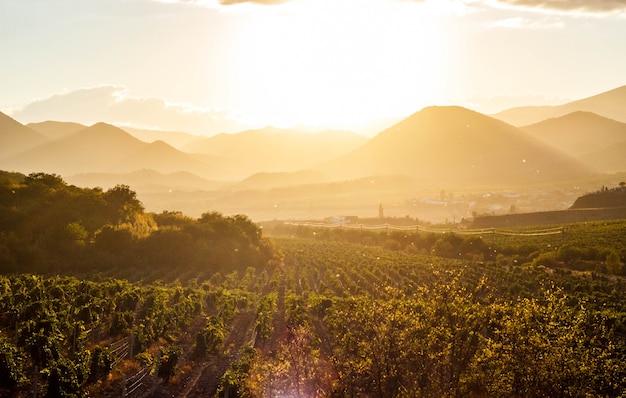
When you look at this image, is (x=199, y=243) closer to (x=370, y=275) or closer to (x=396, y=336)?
(x=370, y=275)

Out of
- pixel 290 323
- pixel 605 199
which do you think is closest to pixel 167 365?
pixel 290 323

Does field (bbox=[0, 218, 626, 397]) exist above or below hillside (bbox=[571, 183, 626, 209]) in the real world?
below

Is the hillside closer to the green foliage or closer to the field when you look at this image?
the field

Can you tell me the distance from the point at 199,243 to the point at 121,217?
43.7ft

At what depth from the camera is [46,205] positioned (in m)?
73.2

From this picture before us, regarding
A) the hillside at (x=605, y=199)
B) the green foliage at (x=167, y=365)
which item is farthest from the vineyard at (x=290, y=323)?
the hillside at (x=605, y=199)

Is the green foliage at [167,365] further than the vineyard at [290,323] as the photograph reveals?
Yes

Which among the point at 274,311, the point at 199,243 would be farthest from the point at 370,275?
the point at 199,243

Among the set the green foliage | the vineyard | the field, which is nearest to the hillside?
the vineyard

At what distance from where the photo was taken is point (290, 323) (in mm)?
42812

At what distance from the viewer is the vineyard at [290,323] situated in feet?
71.5

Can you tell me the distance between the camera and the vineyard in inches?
858

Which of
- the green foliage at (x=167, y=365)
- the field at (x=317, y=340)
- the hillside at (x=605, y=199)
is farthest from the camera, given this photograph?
the hillside at (x=605, y=199)

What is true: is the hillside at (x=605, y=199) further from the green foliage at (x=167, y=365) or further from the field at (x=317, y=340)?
the green foliage at (x=167, y=365)
